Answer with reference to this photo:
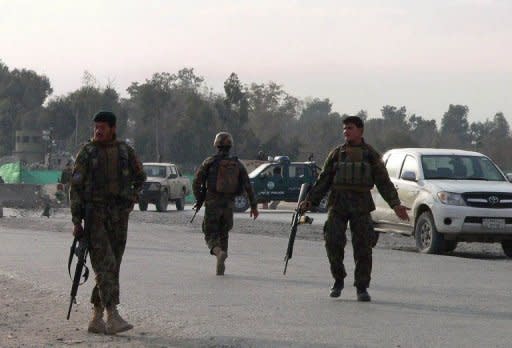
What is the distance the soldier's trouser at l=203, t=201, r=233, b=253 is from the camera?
51.1 feet

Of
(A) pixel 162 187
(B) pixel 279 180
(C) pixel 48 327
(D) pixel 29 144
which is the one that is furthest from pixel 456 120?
(C) pixel 48 327

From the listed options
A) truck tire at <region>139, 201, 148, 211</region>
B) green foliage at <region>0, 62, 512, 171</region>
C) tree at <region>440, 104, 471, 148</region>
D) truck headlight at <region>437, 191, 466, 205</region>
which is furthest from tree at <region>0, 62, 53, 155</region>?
truck headlight at <region>437, 191, 466, 205</region>

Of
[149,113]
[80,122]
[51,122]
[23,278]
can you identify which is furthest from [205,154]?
[23,278]

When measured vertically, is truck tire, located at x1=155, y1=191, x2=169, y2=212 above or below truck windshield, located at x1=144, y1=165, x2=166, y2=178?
below

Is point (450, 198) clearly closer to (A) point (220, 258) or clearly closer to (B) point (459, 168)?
(B) point (459, 168)

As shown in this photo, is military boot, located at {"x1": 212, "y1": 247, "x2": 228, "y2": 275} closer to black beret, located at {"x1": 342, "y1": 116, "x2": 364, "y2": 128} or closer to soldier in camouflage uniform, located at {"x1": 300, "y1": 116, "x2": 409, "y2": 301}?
soldier in camouflage uniform, located at {"x1": 300, "y1": 116, "x2": 409, "y2": 301}

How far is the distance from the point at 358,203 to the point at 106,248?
10.3 feet

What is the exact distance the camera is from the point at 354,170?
40.4ft

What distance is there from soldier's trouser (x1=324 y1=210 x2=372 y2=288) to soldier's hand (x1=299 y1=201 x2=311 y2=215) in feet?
1.03

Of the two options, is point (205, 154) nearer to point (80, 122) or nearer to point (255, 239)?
point (80, 122)

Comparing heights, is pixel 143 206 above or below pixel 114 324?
above

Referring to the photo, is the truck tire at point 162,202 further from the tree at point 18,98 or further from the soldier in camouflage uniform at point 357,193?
the tree at point 18,98

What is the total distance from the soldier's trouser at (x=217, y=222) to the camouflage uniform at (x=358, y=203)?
3.26m

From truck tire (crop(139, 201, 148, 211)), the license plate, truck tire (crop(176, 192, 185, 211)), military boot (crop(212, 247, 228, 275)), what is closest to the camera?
military boot (crop(212, 247, 228, 275))
